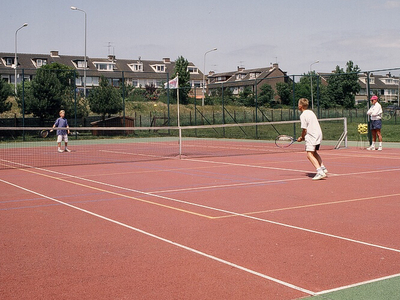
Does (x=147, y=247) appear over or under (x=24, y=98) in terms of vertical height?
under

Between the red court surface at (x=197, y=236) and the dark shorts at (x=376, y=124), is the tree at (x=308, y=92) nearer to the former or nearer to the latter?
the dark shorts at (x=376, y=124)

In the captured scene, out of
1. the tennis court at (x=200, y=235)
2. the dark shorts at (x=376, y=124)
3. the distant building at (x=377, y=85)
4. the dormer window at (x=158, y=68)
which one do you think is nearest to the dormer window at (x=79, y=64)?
the dormer window at (x=158, y=68)

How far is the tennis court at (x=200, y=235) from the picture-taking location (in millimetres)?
4676

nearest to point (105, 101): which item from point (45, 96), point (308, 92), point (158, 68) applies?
point (45, 96)

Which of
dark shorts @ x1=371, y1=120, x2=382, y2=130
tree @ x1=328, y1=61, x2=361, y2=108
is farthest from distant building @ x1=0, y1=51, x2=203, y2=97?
dark shorts @ x1=371, y1=120, x2=382, y2=130

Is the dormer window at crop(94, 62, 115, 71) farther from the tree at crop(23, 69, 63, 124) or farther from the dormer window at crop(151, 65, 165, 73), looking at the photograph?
the tree at crop(23, 69, 63, 124)

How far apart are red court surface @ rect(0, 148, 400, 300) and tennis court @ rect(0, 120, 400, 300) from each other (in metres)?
0.02

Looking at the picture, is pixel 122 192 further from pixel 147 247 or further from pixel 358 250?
pixel 358 250

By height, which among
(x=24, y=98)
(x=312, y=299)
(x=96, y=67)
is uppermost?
(x=96, y=67)

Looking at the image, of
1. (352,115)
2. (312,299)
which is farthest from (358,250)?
(352,115)

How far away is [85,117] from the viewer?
116 ft

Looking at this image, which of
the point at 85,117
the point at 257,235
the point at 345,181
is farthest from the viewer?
the point at 85,117

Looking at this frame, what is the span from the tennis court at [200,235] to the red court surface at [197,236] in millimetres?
15

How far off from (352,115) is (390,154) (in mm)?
19859
